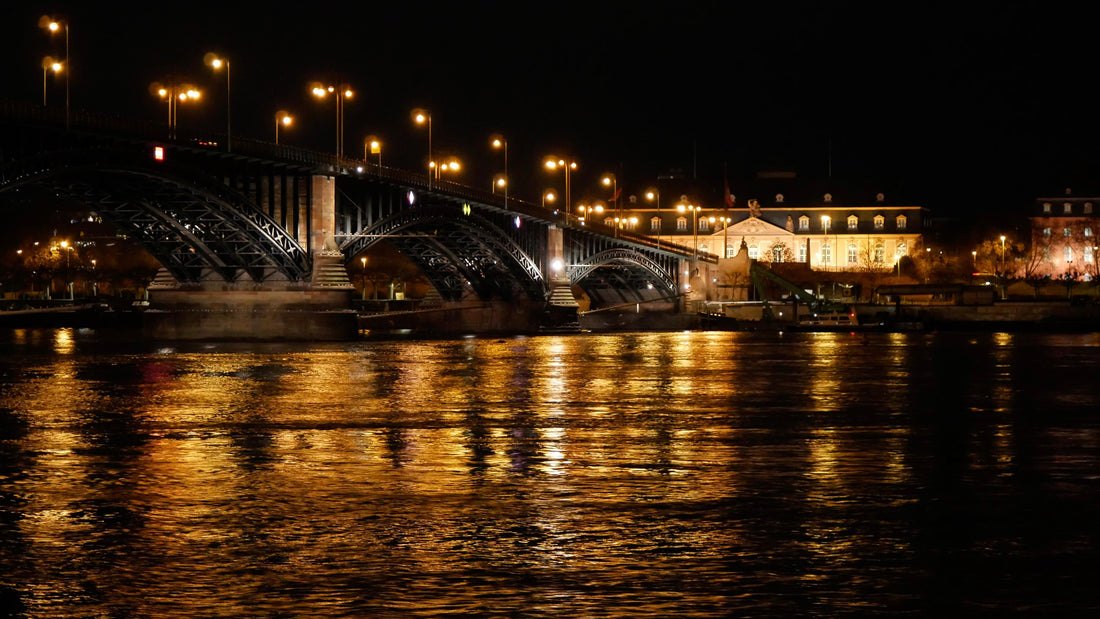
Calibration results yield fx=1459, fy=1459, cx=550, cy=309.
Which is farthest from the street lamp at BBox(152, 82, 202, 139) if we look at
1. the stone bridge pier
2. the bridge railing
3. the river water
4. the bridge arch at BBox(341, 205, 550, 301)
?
the river water

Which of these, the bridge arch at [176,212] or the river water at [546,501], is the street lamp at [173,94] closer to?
the bridge arch at [176,212]

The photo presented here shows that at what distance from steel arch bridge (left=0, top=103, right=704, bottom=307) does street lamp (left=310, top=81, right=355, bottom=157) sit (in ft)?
4.90

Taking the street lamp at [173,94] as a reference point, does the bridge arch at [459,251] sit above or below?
below

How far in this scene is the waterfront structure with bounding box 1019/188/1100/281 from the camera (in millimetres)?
192375

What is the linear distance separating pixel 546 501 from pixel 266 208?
6297 centimetres

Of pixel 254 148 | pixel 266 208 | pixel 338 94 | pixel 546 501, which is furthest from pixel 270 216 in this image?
pixel 546 501

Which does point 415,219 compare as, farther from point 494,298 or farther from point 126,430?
point 126,430

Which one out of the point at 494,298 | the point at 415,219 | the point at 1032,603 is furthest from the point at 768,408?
the point at 494,298

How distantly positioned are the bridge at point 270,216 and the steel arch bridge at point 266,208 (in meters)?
0.09

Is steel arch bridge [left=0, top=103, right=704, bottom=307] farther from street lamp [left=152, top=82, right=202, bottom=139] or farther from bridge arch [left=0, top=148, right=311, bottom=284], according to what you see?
street lamp [left=152, top=82, right=202, bottom=139]

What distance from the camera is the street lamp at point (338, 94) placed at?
83.9 m

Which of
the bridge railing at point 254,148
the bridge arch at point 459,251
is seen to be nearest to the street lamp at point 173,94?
the bridge railing at point 254,148

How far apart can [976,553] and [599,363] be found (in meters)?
42.8

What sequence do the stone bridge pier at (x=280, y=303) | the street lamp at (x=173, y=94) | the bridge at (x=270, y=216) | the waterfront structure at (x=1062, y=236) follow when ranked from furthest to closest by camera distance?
the waterfront structure at (x=1062, y=236) < the stone bridge pier at (x=280, y=303) < the street lamp at (x=173, y=94) < the bridge at (x=270, y=216)
